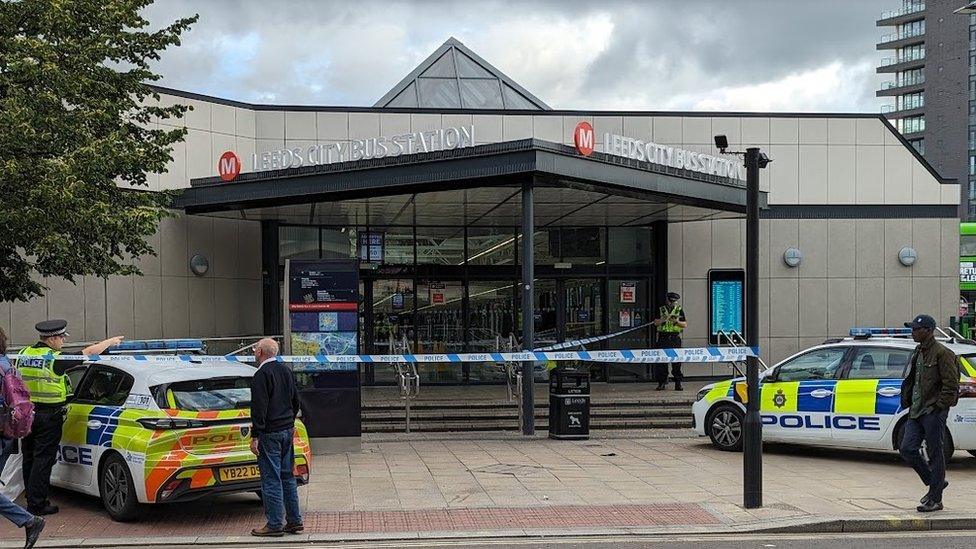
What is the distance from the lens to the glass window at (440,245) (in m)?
19.6

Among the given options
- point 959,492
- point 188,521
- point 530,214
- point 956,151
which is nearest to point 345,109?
point 530,214

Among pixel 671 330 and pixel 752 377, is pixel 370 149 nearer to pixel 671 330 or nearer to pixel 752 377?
pixel 671 330

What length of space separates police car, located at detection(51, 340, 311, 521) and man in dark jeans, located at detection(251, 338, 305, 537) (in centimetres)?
54

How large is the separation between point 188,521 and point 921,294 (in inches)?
673

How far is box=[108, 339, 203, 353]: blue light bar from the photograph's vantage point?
13828 millimetres

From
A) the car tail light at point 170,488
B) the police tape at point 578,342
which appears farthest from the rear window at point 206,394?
the police tape at point 578,342

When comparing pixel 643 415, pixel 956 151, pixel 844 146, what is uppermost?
pixel 956 151

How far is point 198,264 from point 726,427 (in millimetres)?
10424

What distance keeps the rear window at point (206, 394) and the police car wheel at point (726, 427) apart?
6.76 m

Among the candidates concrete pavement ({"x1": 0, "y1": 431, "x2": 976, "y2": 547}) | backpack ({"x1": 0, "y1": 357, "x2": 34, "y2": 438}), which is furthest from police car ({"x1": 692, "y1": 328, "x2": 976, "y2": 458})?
backpack ({"x1": 0, "y1": 357, "x2": 34, "y2": 438})

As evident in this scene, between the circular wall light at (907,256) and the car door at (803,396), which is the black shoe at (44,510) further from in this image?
the circular wall light at (907,256)

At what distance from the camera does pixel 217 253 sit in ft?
60.9

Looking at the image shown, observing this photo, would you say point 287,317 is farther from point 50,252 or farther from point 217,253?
point 217,253

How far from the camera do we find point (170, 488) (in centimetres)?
807
